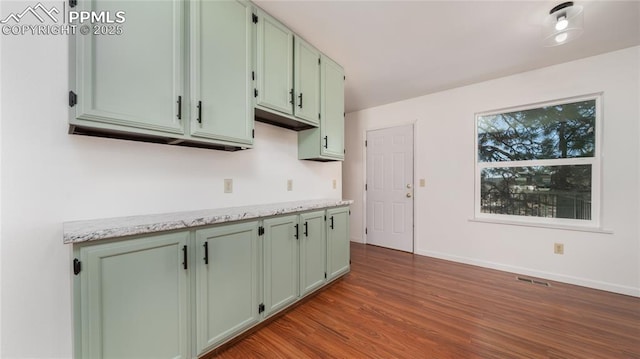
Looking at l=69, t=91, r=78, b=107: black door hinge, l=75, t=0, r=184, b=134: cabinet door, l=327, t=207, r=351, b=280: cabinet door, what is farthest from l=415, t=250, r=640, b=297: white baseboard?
l=69, t=91, r=78, b=107: black door hinge

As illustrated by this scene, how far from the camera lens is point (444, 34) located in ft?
7.11

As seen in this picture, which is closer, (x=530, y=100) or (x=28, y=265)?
(x=28, y=265)

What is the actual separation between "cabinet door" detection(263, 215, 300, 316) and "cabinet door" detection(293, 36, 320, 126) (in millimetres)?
1024

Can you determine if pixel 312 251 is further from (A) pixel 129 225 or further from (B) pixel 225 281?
(A) pixel 129 225

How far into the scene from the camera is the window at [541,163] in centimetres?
263

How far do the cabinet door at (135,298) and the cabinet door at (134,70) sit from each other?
0.65 metres

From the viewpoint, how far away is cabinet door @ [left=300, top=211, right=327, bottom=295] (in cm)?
213

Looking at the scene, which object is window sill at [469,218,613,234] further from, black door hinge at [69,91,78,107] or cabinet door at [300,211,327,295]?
black door hinge at [69,91,78,107]

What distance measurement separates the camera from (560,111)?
2.79 metres

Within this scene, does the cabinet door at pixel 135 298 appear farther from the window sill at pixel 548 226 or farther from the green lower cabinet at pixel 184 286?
the window sill at pixel 548 226

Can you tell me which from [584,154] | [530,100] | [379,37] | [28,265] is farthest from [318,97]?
[584,154]

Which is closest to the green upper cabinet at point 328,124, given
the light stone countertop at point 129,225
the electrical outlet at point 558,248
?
the light stone countertop at point 129,225

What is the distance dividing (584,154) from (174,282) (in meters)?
4.15

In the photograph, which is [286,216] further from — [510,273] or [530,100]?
[530,100]
